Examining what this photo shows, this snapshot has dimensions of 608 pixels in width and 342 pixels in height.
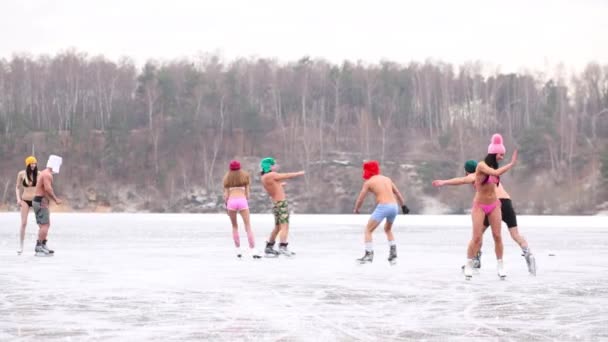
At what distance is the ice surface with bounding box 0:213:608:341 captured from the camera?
289 inches

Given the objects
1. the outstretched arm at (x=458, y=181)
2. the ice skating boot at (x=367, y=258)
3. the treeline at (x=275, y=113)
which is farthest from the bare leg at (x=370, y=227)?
the treeline at (x=275, y=113)

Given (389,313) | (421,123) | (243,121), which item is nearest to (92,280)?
(389,313)

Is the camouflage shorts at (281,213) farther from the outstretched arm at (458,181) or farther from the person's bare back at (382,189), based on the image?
the outstretched arm at (458,181)

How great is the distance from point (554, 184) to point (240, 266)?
6664cm

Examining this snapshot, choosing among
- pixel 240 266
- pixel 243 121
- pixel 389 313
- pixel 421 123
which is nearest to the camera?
pixel 389 313

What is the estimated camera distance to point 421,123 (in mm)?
96625

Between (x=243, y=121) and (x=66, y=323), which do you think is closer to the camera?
(x=66, y=323)

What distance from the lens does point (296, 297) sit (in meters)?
9.62

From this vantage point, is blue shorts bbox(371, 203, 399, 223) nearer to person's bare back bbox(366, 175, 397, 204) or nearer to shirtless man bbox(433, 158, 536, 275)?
person's bare back bbox(366, 175, 397, 204)

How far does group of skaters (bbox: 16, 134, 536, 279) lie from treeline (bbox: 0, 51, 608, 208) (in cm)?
6323

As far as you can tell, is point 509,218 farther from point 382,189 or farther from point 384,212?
point 382,189

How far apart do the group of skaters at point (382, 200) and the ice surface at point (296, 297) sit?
35 cm

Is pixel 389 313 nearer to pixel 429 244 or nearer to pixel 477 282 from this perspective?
pixel 477 282

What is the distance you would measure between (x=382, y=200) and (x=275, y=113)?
81932 millimetres
